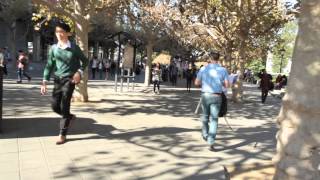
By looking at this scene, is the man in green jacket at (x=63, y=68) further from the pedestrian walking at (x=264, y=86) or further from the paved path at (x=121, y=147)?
the pedestrian walking at (x=264, y=86)

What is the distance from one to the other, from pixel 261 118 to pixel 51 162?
8.59 m

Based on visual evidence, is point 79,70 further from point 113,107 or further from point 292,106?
point 113,107

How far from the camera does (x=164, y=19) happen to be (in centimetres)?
2603

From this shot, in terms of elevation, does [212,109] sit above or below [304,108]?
below

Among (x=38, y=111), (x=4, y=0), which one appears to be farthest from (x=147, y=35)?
(x=38, y=111)

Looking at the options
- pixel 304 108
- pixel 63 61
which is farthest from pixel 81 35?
pixel 304 108

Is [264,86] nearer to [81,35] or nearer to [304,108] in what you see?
[81,35]

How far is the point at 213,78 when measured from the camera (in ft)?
26.3

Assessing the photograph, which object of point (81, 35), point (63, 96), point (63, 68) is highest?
point (81, 35)

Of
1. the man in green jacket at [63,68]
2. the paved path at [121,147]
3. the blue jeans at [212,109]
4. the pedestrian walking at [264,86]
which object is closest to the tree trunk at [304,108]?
the paved path at [121,147]

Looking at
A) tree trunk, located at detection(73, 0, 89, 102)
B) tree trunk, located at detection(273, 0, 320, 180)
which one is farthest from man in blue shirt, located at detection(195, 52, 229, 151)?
tree trunk, located at detection(73, 0, 89, 102)

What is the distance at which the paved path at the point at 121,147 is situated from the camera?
623cm

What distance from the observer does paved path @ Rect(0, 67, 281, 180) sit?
6234 mm

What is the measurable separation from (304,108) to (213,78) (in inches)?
148
